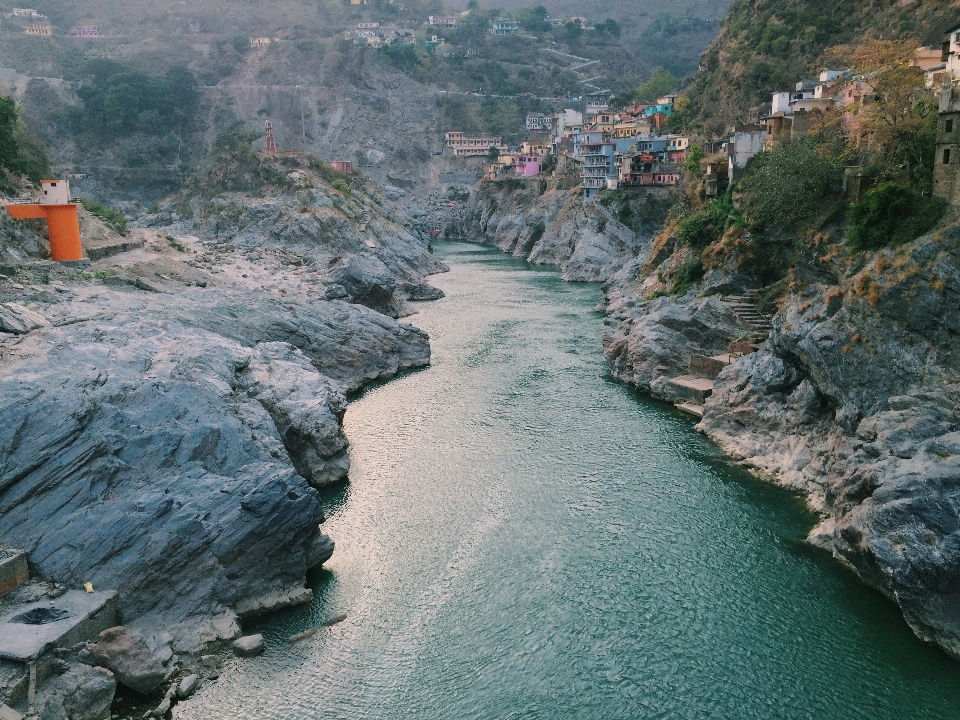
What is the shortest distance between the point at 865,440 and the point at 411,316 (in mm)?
33929

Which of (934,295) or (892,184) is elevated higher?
(892,184)

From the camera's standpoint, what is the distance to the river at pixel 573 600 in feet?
49.2

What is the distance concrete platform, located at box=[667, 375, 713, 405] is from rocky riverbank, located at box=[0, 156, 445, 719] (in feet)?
45.1

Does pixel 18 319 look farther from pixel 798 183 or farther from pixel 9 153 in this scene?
pixel 798 183

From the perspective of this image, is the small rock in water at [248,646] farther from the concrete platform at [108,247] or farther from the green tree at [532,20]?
the green tree at [532,20]

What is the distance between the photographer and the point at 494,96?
126 meters

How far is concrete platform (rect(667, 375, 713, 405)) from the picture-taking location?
3011 cm

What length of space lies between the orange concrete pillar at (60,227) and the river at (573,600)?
54.0 feet

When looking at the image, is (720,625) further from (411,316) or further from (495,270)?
(495,270)

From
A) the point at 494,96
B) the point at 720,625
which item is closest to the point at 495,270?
the point at 720,625

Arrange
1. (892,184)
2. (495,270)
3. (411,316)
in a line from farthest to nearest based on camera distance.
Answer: (495,270) → (411,316) → (892,184)

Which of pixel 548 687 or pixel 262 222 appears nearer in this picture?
pixel 548 687

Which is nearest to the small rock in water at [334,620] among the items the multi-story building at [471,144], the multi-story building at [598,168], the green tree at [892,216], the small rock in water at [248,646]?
the small rock in water at [248,646]

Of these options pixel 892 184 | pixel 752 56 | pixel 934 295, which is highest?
pixel 752 56
